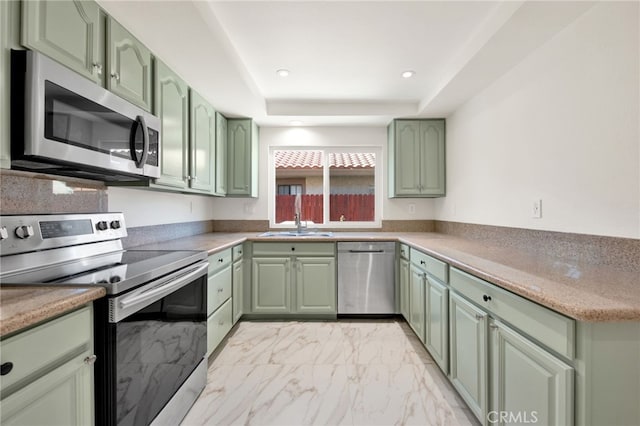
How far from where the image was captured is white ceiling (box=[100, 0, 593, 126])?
1609mm

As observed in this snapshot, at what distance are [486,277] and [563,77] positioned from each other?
1.26m

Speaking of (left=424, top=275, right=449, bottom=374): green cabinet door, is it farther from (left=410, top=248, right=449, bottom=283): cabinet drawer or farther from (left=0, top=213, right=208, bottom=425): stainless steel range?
(left=0, top=213, right=208, bottom=425): stainless steel range

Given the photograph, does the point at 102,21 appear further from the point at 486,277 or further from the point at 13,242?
the point at 486,277

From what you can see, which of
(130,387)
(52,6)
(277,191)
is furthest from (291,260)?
(52,6)

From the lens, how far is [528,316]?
1109 millimetres

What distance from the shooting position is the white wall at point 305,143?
12.2 ft

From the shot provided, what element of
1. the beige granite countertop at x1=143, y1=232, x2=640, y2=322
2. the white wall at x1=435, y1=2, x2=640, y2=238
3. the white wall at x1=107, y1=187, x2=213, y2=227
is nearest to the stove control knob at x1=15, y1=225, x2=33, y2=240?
the white wall at x1=107, y1=187, x2=213, y2=227

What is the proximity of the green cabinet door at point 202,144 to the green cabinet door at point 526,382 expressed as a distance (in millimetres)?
2259

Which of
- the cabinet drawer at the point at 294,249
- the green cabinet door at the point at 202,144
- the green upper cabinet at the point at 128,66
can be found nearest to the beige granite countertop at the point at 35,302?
the green upper cabinet at the point at 128,66

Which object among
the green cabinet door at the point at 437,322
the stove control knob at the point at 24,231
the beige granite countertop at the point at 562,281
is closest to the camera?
→ the beige granite countertop at the point at 562,281

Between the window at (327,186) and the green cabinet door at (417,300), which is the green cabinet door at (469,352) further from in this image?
the window at (327,186)

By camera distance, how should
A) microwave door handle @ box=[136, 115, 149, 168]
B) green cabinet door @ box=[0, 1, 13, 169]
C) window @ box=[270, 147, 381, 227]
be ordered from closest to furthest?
1. green cabinet door @ box=[0, 1, 13, 169]
2. microwave door handle @ box=[136, 115, 149, 168]
3. window @ box=[270, 147, 381, 227]

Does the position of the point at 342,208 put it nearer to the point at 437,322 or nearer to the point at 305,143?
the point at 305,143

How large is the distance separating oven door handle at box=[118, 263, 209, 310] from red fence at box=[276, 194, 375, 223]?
2.07m
